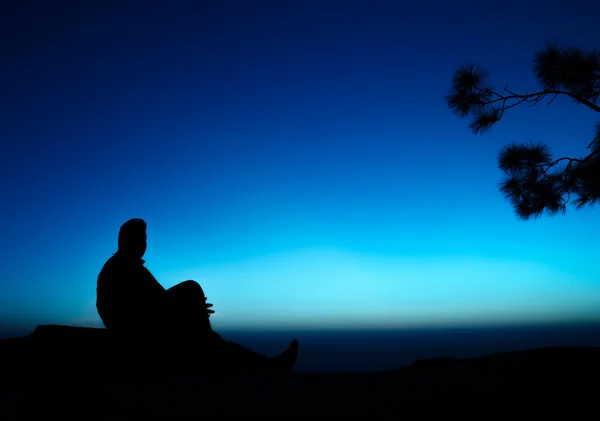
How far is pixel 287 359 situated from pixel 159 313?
1.45 metres

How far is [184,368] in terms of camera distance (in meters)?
4.08

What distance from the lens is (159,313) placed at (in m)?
4.23

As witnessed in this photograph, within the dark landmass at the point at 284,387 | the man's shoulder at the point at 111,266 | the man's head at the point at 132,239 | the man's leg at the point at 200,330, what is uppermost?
the man's head at the point at 132,239

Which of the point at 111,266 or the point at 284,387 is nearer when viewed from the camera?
the point at 284,387

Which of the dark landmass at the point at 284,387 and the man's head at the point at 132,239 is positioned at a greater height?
the man's head at the point at 132,239

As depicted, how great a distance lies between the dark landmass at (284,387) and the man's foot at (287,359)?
0.42m

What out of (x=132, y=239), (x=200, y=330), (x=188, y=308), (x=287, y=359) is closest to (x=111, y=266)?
(x=132, y=239)

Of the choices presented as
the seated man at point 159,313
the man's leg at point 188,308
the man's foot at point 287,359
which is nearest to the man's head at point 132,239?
the seated man at point 159,313

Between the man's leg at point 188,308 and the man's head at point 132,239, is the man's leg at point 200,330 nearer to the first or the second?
the man's leg at point 188,308

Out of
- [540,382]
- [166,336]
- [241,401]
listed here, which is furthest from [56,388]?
[540,382]

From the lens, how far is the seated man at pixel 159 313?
13.7 feet

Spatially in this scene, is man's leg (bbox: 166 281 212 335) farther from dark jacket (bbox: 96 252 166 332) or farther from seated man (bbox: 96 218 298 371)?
dark jacket (bbox: 96 252 166 332)

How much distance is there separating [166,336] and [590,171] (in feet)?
17.5

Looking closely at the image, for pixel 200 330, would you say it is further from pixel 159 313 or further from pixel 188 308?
pixel 159 313
